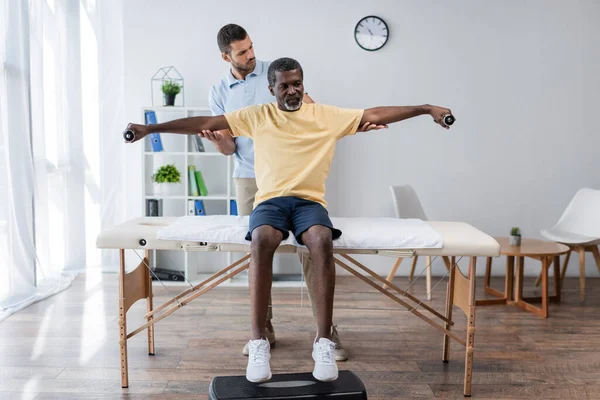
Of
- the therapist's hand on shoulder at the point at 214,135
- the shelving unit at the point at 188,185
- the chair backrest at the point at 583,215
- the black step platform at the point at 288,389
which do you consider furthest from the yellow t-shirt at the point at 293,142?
the chair backrest at the point at 583,215

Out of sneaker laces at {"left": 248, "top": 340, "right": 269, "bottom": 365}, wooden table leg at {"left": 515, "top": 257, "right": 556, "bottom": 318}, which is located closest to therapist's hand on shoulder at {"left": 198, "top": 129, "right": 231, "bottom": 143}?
sneaker laces at {"left": 248, "top": 340, "right": 269, "bottom": 365}

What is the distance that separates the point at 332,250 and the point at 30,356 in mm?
1444

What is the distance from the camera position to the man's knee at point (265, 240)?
2.08 meters

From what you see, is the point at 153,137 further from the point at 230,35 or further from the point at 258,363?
the point at 258,363

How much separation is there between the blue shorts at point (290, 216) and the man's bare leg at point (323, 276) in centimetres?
7

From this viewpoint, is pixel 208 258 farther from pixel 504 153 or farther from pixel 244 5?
pixel 504 153

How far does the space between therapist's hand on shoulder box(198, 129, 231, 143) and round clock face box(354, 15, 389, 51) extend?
6.26ft

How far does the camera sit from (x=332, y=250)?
6.95 ft

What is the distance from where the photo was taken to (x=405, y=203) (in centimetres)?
382

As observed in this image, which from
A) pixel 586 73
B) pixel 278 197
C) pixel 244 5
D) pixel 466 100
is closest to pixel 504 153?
pixel 466 100

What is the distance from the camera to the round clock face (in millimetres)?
4203

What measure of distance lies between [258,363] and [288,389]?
13 cm

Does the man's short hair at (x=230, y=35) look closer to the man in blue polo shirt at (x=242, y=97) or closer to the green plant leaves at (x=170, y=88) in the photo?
the man in blue polo shirt at (x=242, y=97)

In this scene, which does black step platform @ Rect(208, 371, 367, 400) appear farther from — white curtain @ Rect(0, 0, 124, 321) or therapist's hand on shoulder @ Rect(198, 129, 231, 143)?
Result: white curtain @ Rect(0, 0, 124, 321)
